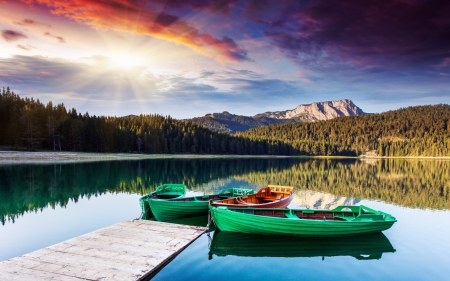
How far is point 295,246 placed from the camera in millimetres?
15906

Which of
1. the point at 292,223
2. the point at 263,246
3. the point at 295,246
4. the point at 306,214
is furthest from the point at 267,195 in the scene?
the point at 263,246

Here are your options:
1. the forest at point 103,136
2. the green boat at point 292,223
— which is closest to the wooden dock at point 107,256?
the green boat at point 292,223

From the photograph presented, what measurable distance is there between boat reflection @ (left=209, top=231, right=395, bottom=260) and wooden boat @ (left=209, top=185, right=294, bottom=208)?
1939 mm

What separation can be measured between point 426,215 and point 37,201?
33.7 meters

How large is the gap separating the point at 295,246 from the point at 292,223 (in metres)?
1.23

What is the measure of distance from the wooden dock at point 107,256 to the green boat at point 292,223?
178 cm

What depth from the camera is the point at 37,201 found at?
85.0 feet

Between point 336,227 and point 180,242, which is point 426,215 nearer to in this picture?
point 336,227

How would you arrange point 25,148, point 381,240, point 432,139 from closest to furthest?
point 381,240
point 25,148
point 432,139

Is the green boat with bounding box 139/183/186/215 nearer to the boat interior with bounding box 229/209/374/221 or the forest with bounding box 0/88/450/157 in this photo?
the boat interior with bounding box 229/209/374/221

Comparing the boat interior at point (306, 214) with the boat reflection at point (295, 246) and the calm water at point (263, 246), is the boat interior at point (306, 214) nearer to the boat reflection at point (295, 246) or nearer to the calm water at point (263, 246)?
the boat reflection at point (295, 246)

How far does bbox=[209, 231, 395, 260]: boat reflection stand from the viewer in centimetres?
1491

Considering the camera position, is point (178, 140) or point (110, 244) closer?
point (110, 244)

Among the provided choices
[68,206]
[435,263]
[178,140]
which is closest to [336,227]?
[435,263]
